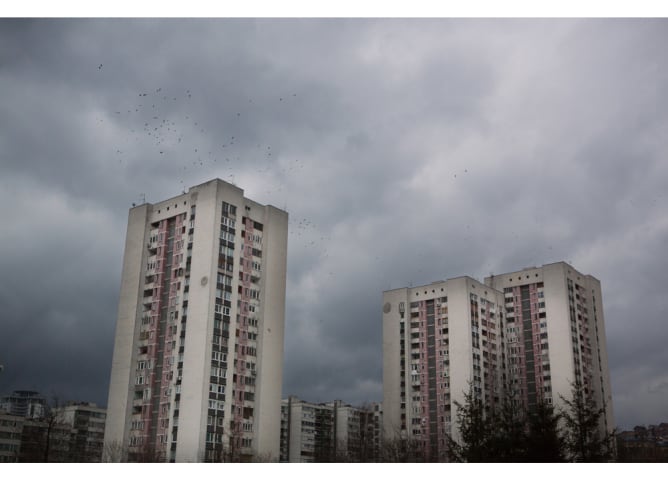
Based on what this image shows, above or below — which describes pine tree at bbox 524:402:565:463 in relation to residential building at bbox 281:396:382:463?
below

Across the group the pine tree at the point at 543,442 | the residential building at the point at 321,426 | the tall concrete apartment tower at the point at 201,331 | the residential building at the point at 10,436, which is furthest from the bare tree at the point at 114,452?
the residential building at the point at 321,426

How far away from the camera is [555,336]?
261 ft

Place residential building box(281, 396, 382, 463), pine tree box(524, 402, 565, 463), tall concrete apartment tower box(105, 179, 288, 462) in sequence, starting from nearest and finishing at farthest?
1. pine tree box(524, 402, 565, 463)
2. tall concrete apartment tower box(105, 179, 288, 462)
3. residential building box(281, 396, 382, 463)

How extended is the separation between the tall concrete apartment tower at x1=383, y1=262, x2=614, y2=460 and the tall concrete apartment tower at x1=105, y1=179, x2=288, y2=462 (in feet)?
78.6

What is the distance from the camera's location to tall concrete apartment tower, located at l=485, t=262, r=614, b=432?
7862cm

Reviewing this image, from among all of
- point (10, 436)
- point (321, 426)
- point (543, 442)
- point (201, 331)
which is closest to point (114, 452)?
point (201, 331)

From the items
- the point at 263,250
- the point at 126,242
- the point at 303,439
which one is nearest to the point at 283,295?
the point at 263,250

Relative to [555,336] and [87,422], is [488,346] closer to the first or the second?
[555,336]

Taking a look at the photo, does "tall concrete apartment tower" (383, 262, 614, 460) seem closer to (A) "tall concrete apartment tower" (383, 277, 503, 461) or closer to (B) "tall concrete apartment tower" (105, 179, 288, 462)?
(A) "tall concrete apartment tower" (383, 277, 503, 461)

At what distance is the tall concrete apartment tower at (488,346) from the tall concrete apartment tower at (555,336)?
4.4 inches

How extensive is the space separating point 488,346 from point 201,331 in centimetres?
3844

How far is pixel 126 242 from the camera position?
193 feet

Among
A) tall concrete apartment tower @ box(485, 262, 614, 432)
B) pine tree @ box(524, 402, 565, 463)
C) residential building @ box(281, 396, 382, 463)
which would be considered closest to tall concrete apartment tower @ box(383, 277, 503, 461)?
tall concrete apartment tower @ box(485, 262, 614, 432)

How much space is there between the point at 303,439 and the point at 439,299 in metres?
38.6
